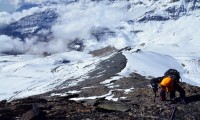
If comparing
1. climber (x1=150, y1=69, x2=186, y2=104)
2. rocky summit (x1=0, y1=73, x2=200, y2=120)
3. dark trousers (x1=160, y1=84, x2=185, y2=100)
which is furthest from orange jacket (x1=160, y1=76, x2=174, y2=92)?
rocky summit (x1=0, y1=73, x2=200, y2=120)

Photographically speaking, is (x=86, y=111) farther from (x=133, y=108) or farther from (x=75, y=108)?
(x=133, y=108)

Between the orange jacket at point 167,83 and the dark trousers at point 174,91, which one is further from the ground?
the orange jacket at point 167,83

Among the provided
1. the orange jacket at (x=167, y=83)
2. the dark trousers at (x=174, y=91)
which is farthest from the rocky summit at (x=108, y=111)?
the orange jacket at (x=167, y=83)

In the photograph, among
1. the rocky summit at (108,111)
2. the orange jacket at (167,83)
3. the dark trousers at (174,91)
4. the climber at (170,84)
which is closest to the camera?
the rocky summit at (108,111)

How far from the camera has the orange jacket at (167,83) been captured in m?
26.2

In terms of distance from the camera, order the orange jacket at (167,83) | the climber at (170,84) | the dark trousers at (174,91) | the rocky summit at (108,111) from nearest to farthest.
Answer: the rocky summit at (108,111) < the orange jacket at (167,83) < the climber at (170,84) < the dark trousers at (174,91)

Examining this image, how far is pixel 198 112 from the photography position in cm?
2509

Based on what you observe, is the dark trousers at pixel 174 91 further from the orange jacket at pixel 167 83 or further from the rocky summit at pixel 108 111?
the rocky summit at pixel 108 111

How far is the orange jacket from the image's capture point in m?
26.2

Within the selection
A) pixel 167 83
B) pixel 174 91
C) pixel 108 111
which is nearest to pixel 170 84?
pixel 167 83

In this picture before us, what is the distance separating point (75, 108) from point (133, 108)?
12.0 feet

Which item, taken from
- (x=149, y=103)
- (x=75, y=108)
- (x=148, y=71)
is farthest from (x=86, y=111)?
(x=148, y=71)

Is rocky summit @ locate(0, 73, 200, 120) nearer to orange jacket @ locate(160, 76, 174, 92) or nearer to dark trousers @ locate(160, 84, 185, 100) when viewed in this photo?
dark trousers @ locate(160, 84, 185, 100)

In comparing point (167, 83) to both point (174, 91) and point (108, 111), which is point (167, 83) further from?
point (108, 111)
